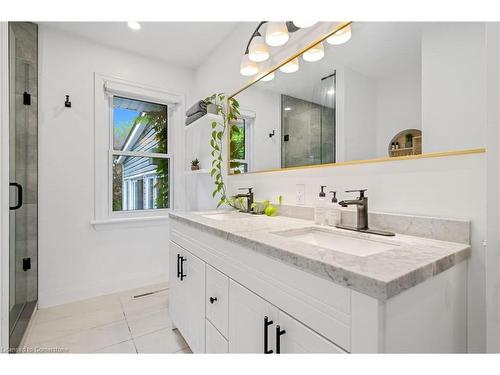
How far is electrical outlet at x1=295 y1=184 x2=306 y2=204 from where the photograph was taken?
1.52m

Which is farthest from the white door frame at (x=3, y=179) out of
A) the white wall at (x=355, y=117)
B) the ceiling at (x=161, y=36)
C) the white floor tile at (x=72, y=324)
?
the white wall at (x=355, y=117)

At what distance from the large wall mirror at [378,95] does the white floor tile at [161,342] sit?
4.40 ft

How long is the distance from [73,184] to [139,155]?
2.17 feet

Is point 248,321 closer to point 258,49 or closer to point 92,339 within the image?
point 92,339

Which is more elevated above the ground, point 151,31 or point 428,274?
point 151,31

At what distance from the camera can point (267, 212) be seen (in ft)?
5.47

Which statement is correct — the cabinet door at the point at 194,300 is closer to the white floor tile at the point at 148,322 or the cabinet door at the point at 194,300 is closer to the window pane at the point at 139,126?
the white floor tile at the point at 148,322

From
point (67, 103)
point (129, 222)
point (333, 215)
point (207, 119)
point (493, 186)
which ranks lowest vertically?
point (129, 222)

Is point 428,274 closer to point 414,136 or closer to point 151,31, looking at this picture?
point 414,136

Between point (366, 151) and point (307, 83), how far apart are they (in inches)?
23.4

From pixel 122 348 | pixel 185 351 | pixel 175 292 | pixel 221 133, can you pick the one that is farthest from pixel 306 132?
pixel 122 348

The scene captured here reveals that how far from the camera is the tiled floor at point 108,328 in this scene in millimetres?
1583

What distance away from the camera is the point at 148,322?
1873 millimetres

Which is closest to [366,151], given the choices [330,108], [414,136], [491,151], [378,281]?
[414,136]
